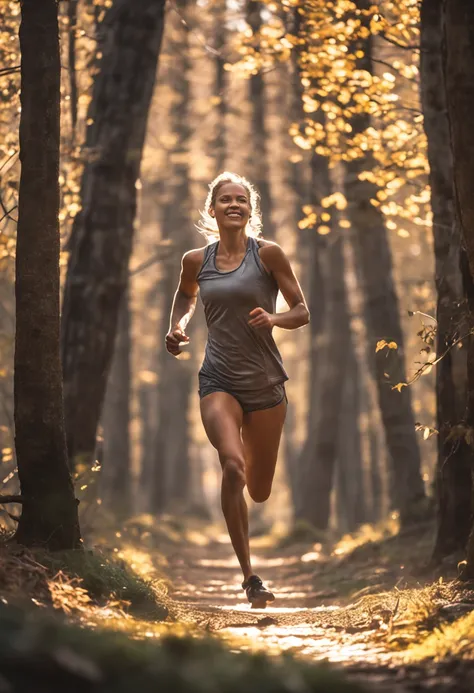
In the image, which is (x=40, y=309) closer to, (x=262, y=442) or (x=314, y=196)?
(x=262, y=442)

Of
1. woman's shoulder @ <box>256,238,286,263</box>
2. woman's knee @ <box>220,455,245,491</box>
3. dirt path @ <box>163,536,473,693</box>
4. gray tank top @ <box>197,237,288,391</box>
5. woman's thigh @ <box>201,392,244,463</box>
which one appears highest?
woman's shoulder @ <box>256,238,286,263</box>

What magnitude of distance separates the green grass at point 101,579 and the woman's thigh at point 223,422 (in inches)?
38.8

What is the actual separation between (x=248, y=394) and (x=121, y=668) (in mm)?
3570

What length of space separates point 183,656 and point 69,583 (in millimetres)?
1746

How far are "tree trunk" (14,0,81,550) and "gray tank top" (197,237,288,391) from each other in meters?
1.18

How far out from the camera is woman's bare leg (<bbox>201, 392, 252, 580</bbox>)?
6141 mm

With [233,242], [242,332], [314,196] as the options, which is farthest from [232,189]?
[314,196]

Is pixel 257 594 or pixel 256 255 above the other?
pixel 256 255

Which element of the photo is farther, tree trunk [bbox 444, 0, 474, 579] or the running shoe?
the running shoe

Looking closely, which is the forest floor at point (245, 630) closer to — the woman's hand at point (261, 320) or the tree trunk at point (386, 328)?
the woman's hand at point (261, 320)

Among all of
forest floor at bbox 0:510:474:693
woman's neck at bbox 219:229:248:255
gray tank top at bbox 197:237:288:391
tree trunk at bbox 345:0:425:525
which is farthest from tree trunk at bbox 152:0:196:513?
forest floor at bbox 0:510:474:693

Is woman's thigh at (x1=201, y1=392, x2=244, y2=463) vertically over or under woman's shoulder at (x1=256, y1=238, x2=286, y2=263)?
under

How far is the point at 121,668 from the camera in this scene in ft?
10.3

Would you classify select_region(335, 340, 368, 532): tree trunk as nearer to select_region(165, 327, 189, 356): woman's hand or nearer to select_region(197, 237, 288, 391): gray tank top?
select_region(197, 237, 288, 391): gray tank top
